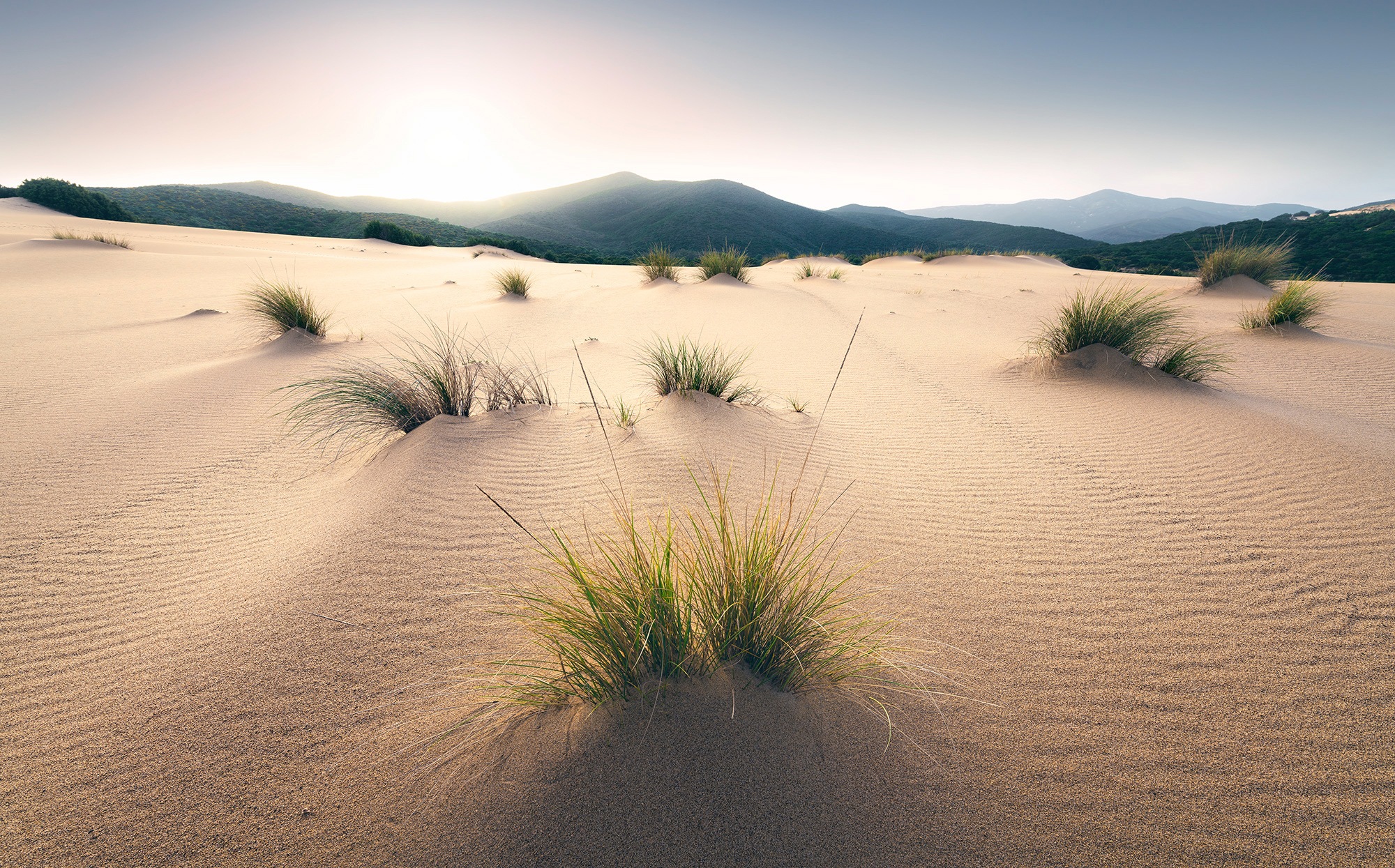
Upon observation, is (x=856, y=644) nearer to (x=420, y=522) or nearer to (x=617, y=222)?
(x=420, y=522)

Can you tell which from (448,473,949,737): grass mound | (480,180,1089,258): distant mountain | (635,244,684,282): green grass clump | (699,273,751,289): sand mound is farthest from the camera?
(480,180,1089,258): distant mountain

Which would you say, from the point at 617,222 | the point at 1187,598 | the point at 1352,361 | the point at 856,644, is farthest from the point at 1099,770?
the point at 617,222

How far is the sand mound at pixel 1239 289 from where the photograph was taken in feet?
34.3

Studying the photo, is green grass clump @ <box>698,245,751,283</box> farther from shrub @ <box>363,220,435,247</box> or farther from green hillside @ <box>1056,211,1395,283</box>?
shrub @ <box>363,220,435,247</box>

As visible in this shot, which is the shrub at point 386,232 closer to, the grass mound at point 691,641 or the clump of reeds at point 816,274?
the clump of reeds at point 816,274

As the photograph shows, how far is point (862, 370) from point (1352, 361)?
544 cm

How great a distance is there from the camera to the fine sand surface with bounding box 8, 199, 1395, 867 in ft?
4.27

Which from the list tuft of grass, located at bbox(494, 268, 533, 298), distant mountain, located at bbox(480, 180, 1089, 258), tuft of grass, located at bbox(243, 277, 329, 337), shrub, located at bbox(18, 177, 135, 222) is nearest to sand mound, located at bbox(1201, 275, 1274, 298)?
tuft of grass, located at bbox(494, 268, 533, 298)

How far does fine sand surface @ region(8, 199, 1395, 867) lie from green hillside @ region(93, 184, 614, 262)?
2976 centimetres

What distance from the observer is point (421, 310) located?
8836 millimetres

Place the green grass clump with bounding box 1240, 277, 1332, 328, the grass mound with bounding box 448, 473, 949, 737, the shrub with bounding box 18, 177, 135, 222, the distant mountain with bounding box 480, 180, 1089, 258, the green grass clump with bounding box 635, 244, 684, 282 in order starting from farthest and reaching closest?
the distant mountain with bounding box 480, 180, 1089, 258, the shrub with bounding box 18, 177, 135, 222, the green grass clump with bounding box 635, 244, 684, 282, the green grass clump with bounding box 1240, 277, 1332, 328, the grass mound with bounding box 448, 473, 949, 737

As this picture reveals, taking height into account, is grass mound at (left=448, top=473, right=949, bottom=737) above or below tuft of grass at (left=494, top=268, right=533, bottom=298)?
below

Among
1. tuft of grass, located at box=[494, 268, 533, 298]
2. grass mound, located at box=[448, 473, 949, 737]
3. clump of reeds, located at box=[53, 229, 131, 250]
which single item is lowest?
grass mound, located at box=[448, 473, 949, 737]

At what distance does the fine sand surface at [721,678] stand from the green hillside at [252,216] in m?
29.8
